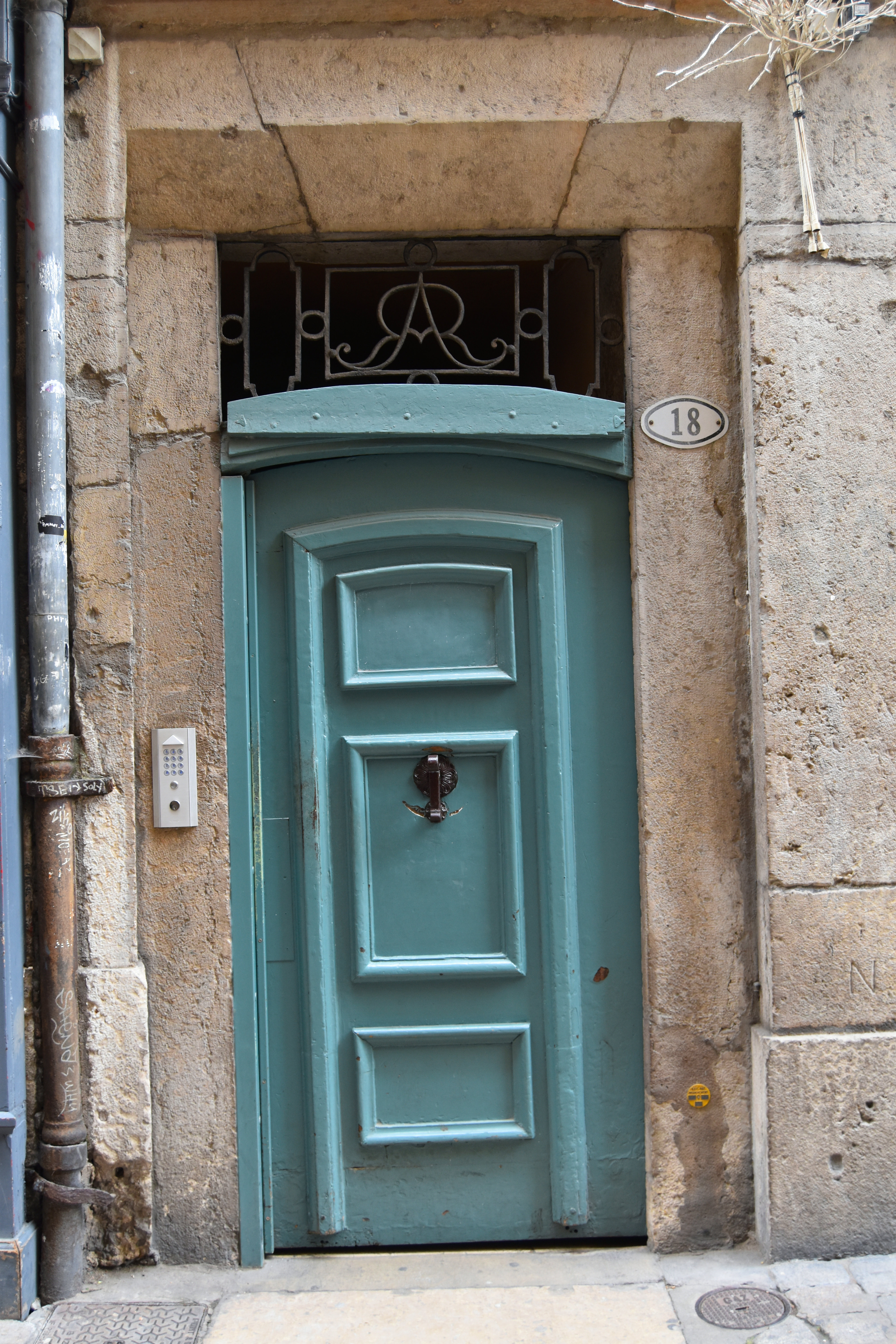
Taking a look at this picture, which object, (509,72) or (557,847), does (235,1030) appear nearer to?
(557,847)

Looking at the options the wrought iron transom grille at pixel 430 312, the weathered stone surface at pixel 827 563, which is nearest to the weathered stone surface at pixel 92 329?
the wrought iron transom grille at pixel 430 312

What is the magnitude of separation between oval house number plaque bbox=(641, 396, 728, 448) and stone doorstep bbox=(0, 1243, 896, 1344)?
94.5 inches

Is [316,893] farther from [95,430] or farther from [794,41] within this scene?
[794,41]

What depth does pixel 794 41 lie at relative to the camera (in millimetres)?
2680

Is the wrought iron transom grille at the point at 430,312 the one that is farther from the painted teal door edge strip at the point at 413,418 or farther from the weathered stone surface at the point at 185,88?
the weathered stone surface at the point at 185,88

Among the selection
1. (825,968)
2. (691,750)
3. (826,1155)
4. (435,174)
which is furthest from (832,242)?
(826,1155)

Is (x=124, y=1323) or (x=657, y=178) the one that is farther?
(x=657, y=178)

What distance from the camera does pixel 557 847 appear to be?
291 cm

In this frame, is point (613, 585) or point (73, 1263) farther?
point (613, 585)

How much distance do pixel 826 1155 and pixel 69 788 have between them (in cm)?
239

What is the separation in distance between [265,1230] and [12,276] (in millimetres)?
2904

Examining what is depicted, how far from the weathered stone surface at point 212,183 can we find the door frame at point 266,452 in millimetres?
564

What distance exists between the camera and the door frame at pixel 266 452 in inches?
112

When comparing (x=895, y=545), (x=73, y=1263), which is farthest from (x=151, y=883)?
(x=895, y=545)
